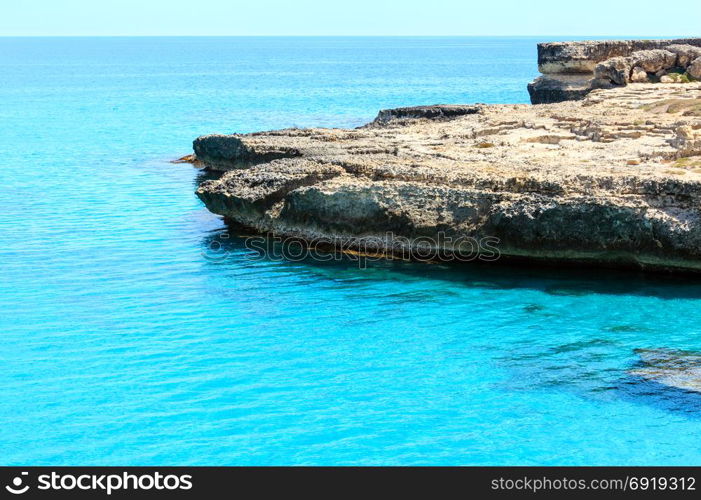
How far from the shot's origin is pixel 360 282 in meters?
18.2

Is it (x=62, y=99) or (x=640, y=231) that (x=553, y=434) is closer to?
(x=640, y=231)

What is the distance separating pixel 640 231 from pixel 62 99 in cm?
6116

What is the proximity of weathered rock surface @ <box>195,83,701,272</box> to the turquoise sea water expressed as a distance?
2.51 feet

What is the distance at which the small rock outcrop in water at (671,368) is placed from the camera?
13.0 meters

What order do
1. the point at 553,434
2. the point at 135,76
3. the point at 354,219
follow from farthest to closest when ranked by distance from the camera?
the point at 135,76
the point at 354,219
the point at 553,434

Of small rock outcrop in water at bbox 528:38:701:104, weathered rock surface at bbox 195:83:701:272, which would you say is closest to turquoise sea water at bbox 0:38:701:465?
weathered rock surface at bbox 195:83:701:272

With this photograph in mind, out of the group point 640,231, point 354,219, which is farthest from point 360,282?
point 640,231

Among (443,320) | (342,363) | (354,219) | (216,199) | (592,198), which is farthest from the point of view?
(216,199)

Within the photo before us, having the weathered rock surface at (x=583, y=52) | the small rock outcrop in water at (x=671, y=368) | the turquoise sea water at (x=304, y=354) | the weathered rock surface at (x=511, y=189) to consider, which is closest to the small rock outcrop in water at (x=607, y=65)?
the weathered rock surface at (x=583, y=52)

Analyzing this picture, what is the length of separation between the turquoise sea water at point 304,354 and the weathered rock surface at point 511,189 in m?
0.76

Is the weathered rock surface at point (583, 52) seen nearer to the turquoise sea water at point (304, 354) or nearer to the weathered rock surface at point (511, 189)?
the weathered rock surface at point (511, 189)

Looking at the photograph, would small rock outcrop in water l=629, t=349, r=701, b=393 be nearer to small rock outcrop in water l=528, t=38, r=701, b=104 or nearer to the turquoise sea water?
the turquoise sea water

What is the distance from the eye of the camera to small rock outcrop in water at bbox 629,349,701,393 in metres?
13.0

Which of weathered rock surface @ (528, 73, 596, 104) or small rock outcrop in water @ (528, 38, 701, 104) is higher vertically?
small rock outcrop in water @ (528, 38, 701, 104)
